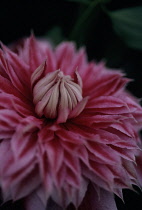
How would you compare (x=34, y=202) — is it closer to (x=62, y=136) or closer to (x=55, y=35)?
(x=62, y=136)

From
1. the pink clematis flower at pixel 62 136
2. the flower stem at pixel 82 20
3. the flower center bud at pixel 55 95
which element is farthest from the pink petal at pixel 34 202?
the flower stem at pixel 82 20

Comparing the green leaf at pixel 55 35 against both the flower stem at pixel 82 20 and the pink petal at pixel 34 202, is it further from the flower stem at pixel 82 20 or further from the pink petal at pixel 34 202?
the pink petal at pixel 34 202

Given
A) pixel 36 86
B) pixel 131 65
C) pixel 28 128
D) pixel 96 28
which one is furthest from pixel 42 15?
pixel 28 128

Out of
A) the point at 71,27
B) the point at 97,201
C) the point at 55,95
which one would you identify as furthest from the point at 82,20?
the point at 97,201

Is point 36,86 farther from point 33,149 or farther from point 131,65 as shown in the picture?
point 131,65

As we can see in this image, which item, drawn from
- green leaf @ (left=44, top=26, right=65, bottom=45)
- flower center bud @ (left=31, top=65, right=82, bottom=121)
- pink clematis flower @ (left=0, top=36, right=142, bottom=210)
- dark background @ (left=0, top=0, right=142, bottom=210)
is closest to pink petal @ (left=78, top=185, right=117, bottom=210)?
pink clematis flower @ (left=0, top=36, right=142, bottom=210)

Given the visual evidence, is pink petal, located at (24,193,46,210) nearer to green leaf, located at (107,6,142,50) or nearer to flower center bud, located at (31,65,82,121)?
flower center bud, located at (31,65,82,121)
